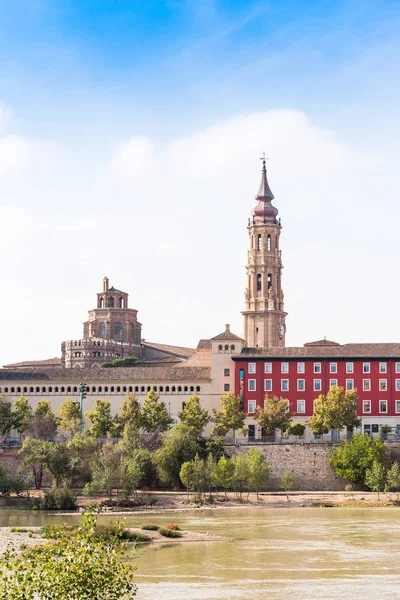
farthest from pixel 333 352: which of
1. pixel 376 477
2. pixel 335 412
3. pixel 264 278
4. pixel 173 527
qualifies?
pixel 173 527

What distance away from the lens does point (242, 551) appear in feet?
154

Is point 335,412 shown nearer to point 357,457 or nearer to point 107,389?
point 357,457

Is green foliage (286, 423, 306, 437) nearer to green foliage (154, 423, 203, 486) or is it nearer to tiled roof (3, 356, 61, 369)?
green foliage (154, 423, 203, 486)

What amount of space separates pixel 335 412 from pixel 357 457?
22.8ft

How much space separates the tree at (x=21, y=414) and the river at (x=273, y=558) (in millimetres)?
26168

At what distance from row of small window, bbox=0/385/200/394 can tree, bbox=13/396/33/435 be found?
9.45ft

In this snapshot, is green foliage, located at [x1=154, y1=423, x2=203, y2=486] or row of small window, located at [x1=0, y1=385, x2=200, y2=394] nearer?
green foliage, located at [x1=154, y1=423, x2=203, y2=486]

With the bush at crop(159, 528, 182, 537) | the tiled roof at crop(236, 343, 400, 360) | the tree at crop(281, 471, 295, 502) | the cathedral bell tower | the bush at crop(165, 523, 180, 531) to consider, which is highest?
the cathedral bell tower

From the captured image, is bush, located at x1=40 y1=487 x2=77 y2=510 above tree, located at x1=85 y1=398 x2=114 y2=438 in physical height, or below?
below

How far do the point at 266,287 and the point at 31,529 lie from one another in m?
85.5

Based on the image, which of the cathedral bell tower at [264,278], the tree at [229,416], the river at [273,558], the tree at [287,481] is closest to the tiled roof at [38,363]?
the cathedral bell tower at [264,278]

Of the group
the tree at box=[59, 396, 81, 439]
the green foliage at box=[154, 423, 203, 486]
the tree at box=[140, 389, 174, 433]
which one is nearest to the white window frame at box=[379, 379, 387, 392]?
the tree at box=[140, 389, 174, 433]

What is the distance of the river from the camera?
3731cm

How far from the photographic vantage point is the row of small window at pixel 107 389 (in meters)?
100
